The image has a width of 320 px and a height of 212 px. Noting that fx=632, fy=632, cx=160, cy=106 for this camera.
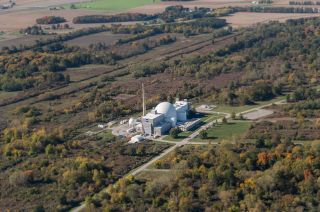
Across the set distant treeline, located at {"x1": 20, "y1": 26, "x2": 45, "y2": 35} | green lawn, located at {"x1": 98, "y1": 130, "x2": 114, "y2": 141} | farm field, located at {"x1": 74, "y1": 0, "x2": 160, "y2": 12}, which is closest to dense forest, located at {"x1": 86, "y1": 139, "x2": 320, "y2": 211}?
green lawn, located at {"x1": 98, "y1": 130, "x2": 114, "y2": 141}

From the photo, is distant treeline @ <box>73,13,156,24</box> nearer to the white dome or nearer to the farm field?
the farm field

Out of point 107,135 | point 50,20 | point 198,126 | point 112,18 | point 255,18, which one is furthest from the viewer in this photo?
point 50,20

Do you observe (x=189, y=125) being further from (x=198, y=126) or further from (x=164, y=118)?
(x=164, y=118)

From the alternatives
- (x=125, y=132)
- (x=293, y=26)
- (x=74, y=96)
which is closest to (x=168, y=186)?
(x=125, y=132)

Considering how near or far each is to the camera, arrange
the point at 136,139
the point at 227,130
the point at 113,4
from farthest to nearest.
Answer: the point at 113,4
the point at 227,130
the point at 136,139

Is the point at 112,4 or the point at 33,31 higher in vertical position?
the point at 112,4

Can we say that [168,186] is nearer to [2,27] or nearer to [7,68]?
[7,68]

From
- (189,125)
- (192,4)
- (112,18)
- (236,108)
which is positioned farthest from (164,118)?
(192,4)
